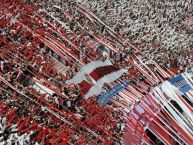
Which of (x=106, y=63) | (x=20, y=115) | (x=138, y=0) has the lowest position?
(x=20, y=115)

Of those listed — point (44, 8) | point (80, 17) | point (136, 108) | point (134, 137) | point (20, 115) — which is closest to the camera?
point (20, 115)

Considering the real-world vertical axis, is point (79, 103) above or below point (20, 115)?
above

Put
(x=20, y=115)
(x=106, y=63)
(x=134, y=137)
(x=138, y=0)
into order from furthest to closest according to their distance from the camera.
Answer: (x=138, y=0) < (x=106, y=63) < (x=134, y=137) < (x=20, y=115)

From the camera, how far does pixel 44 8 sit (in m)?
17.7

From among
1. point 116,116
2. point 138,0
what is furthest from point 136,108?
point 138,0

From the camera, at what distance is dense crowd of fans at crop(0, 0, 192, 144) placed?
32.4ft

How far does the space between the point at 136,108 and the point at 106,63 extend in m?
3.39

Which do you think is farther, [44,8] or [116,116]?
[44,8]

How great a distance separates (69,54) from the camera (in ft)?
48.8

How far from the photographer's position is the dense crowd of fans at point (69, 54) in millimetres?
9867

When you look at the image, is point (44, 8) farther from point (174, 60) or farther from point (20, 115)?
point (20, 115)

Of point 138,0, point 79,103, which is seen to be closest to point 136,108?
point 79,103

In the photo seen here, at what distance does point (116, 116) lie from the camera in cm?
1193

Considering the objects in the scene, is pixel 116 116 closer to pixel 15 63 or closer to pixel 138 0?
pixel 15 63
